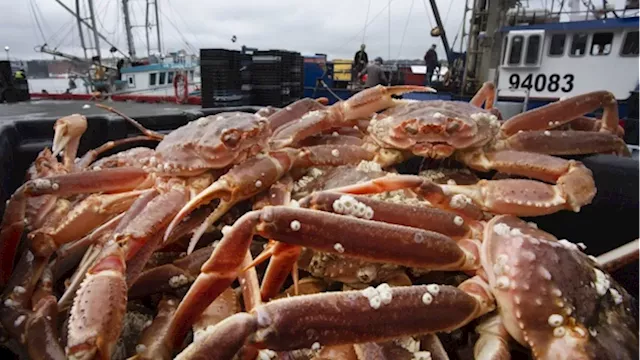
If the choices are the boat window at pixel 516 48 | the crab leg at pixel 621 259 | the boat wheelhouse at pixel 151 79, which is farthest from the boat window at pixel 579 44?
the boat wheelhouse at pixel 151 79

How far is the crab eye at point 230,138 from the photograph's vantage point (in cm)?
158

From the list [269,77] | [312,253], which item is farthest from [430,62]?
[312,253]

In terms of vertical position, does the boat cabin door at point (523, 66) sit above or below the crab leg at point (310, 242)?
above

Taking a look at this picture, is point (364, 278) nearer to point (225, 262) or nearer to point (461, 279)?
point (461, 279)

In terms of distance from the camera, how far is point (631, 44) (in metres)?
8.74

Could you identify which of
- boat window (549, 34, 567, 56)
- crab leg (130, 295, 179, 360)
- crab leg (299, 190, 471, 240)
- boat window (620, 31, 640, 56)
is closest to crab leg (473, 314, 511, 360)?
crab leg (299, 190, 471, 240)

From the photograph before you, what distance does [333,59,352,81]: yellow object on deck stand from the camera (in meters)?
14.7

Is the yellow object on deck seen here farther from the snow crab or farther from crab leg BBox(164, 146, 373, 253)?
crab leg BBox(164, 146, 373, 253)

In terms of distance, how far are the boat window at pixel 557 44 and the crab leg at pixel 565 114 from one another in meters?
8.29

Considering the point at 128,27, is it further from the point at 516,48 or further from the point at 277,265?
the point at 277,265

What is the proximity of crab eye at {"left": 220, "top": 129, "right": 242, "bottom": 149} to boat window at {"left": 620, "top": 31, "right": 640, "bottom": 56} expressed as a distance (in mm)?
9730

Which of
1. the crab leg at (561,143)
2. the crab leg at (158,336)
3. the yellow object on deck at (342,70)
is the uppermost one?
the yellow object on deck at (342,70)

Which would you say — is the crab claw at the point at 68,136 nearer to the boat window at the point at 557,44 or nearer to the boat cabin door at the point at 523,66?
the boat cabin door at the point at 523,66

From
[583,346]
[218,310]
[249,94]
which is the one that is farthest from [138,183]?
[249,94]
